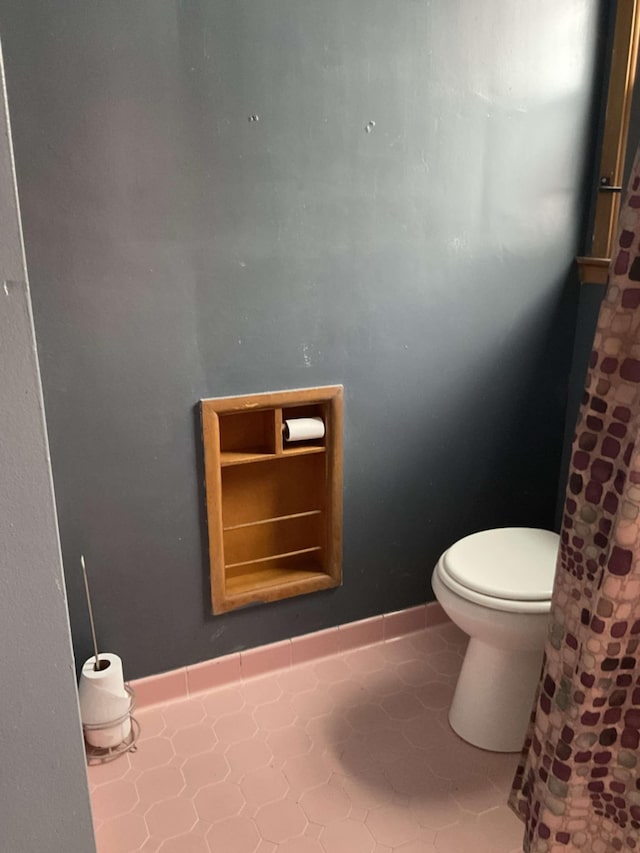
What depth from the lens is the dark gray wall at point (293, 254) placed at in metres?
1.55

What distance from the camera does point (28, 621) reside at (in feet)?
3.18

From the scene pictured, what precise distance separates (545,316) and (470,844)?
4.65 feet

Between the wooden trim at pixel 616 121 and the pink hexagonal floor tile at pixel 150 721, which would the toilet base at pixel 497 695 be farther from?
the wooden trim at pixel 616 121

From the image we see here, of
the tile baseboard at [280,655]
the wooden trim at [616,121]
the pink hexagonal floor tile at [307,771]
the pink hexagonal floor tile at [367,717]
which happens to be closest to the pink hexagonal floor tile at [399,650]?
the tile baseboard at [280,655]

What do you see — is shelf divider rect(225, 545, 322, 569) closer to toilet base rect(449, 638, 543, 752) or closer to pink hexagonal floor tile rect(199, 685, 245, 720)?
pink hexagonal floor tile rect(199, 685, 245, 720)

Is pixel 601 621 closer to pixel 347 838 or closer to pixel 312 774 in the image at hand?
pixel 347 838

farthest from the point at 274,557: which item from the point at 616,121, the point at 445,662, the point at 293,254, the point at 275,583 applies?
the point at 616,121

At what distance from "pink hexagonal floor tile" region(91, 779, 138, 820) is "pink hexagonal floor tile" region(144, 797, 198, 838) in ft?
0.19

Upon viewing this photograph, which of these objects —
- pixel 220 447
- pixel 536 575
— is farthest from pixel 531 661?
pixel 220 447

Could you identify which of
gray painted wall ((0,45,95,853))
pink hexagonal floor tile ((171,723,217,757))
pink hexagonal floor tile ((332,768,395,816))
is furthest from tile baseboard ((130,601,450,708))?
gray painted wall ((0,45,95,853))

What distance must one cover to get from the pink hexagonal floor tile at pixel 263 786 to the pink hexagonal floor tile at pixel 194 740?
150 mm

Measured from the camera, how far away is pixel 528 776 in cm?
136

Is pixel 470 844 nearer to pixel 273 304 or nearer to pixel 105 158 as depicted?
pixel 273 304

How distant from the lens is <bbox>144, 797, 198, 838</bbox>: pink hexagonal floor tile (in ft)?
5.07
